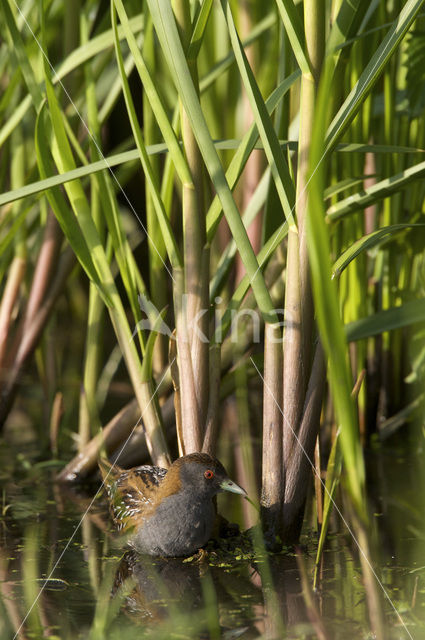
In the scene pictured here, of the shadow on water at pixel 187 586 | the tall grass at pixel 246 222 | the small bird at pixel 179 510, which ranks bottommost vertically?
the shadow on water at pixel 187 586

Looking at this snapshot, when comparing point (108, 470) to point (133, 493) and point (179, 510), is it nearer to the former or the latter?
point (133, 493)

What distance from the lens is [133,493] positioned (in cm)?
191

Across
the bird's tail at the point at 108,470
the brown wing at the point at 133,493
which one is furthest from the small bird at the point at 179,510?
the bird's tail at the point at 108,470

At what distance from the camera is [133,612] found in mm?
1514

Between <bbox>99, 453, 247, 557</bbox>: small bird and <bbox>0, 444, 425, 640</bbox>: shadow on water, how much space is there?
0.14 feet

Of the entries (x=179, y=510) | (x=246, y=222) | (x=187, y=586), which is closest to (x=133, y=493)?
(x=179, y=510)

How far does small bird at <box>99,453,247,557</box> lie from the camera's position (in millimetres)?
1758

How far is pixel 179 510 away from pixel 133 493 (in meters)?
0.18

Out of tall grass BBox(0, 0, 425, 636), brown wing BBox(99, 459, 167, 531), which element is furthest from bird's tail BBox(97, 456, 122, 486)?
tall grass BBox(0, 0, 425, 636)

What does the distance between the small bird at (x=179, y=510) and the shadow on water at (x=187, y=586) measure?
4cm

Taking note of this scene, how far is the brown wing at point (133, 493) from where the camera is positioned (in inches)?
73.1

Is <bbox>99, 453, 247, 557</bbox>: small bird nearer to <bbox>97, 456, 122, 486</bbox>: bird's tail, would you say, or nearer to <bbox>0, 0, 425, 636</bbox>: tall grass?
<bbox>0, 0, 425, 636</bbox>: tall grass

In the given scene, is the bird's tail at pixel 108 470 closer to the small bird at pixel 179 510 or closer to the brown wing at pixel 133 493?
the brown wing at pixel 133 493

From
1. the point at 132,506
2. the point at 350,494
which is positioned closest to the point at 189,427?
the point at 132,506
